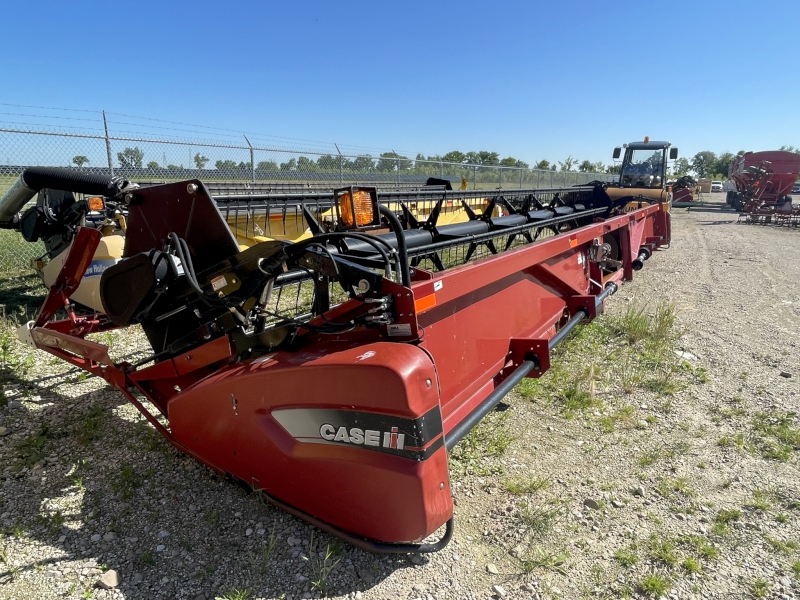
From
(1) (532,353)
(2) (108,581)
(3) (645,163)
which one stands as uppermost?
(3) (645,163)

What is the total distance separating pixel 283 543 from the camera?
2.25 meters

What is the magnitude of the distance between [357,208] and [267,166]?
9918mm

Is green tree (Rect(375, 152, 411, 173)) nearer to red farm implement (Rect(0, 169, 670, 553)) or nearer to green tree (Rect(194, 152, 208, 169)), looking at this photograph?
green tree (Rect(194, 152, 208, 169))

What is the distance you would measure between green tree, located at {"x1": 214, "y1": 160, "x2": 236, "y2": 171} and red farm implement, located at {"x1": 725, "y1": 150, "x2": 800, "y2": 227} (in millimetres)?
17815

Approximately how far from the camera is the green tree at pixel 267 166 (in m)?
11.2

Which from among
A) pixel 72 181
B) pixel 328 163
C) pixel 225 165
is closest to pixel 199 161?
pixel 225 165

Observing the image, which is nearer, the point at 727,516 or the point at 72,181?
the point at 727,516

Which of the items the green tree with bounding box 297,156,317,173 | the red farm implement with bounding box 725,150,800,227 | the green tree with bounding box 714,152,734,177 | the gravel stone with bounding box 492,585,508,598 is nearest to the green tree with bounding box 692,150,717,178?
the green tree with bounding box 714,152,734,177

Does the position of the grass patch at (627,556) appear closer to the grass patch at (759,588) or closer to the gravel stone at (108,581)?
the grass patch at (759,588)

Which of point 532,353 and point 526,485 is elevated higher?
point 532,353

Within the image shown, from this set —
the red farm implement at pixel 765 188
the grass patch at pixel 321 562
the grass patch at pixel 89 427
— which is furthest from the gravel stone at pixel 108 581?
the red farm implement at pixel 765 188

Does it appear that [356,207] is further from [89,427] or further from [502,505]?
[89,427]

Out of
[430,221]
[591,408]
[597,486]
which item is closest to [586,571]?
[597,486]

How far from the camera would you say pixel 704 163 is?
72250 mm
